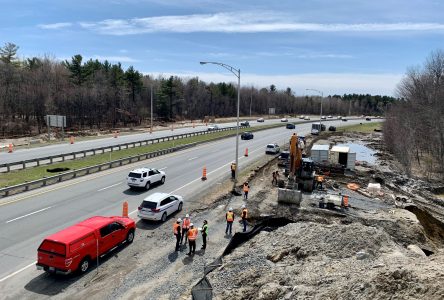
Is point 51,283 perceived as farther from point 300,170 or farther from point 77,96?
point 77,96

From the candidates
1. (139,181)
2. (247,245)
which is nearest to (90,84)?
(139,181)

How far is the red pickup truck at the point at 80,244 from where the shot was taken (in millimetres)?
15492

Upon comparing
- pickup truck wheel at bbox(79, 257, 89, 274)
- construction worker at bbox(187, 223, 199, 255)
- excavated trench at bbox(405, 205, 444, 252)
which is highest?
construction worker at bbox(187, 223, 199, 255)

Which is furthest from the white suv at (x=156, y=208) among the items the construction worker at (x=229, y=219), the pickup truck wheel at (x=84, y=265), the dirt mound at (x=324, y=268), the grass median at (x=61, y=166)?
the grass median at (x=61, y=166)

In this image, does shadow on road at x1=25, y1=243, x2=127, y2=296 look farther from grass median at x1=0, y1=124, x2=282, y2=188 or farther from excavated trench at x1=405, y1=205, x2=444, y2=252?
excavated trench at x1=405, y1=205, x2=444, y2=252

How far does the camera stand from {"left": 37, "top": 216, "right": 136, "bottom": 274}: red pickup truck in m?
15.5

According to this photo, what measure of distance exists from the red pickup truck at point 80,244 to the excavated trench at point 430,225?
62.0 ft

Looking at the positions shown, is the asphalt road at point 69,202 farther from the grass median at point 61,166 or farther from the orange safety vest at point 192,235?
the orange safety vest at point 192,235

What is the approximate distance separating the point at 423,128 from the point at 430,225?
42.0 m

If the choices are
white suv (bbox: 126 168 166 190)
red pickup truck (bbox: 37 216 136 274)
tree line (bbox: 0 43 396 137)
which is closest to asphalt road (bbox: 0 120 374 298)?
white suv (bbox: 126 168 166 190)

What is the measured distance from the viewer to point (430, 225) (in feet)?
86.2

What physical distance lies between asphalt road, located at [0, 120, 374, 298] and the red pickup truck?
1.29 meters

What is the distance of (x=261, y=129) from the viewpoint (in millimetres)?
90312

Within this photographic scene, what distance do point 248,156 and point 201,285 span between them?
3691 centimetres
